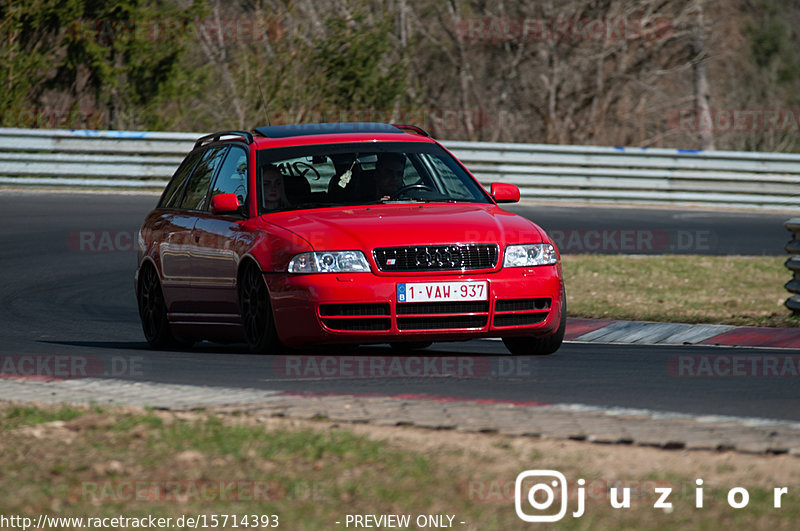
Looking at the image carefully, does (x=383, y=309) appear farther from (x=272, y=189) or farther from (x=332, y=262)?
(x=272, y=189)

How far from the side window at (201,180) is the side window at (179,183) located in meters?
0.12

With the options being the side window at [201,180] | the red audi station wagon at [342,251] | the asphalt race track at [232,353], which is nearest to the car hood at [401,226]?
the red audi station wagon at [342,251]

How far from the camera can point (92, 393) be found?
7.00m

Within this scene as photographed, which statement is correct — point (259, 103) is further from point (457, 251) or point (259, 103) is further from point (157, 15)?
point (457, 251)

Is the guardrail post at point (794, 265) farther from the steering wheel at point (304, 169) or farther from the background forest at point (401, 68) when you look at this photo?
the background forest at point (401, 68)

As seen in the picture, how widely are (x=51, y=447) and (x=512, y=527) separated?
7.09 ft

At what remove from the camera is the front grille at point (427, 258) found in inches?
327

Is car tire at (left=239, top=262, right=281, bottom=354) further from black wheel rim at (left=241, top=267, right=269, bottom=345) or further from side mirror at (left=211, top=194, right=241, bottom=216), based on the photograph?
side mirror at (left=211, top=194, right=241, bottom=216)

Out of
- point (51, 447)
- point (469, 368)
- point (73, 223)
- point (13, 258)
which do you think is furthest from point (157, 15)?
point (51, 447)

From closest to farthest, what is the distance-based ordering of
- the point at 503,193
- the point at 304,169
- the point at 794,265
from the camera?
the point at 304,169, the point at 503,193, the point at 794,265

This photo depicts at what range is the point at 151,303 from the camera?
1052 centimetres

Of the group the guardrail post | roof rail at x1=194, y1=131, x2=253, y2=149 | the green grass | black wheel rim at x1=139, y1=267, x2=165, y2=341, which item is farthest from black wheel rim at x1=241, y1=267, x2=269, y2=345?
the guardrail post

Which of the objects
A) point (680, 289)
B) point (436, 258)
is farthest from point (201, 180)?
point (680, 289)

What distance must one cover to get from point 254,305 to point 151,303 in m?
1.96
